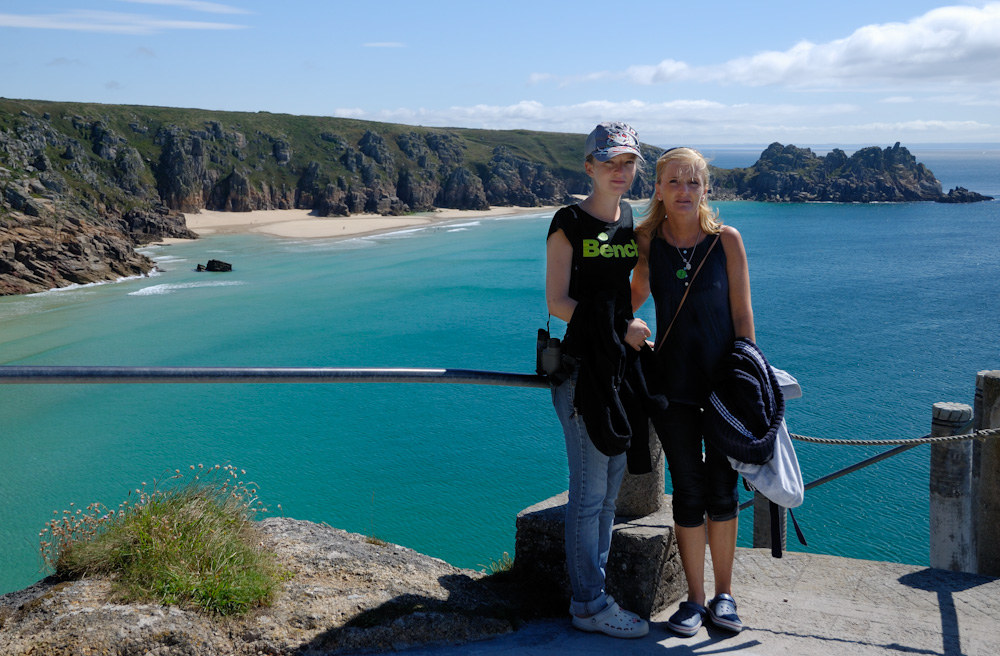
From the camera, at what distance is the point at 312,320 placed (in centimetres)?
3453

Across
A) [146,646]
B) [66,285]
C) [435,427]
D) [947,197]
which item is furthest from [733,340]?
[947,197]

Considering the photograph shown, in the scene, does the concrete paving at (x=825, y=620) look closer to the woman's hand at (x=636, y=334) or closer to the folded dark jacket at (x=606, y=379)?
the folded dark jacket at (x=606, y=379)

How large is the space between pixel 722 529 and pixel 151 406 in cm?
2161

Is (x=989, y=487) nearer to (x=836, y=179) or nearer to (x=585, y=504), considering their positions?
(x=585, y=504)

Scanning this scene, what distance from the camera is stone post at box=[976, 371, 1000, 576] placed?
13.2 ft

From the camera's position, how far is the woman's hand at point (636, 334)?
289 cm

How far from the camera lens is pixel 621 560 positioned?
10.6 feet

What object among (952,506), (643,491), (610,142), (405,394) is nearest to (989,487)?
(952,506)

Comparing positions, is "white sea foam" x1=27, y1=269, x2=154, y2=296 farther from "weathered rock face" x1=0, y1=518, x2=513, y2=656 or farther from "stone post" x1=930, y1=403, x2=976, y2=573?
"stone post" x1=930, y1=403, x2=976, y2=573

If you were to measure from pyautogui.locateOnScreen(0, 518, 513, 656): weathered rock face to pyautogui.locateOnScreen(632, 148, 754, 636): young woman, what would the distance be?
2.73 feet

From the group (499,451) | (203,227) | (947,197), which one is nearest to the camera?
(499,451)

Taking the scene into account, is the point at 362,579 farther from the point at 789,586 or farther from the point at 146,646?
the point at 789,586

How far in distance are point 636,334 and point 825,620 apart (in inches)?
61.8

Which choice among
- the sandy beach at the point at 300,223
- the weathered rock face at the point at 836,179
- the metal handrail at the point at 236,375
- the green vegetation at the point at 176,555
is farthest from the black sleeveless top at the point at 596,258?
the weathered rock face at the point at 836,179
